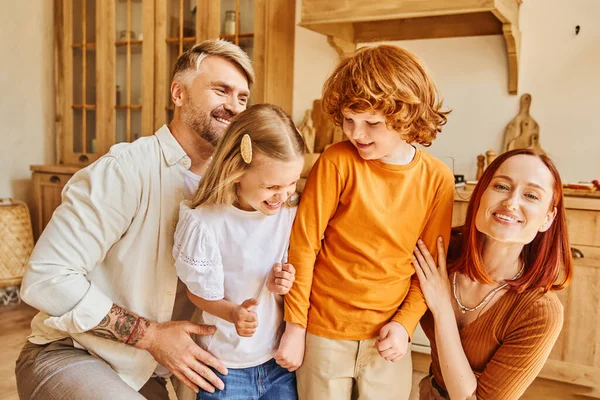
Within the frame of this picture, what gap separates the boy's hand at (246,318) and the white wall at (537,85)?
2.00m

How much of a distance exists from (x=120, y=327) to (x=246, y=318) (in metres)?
0.40

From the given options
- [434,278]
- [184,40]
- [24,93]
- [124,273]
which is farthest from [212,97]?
[24,93]

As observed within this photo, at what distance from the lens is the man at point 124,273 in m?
1.38

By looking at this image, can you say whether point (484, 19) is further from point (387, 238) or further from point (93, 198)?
point (93, 198)

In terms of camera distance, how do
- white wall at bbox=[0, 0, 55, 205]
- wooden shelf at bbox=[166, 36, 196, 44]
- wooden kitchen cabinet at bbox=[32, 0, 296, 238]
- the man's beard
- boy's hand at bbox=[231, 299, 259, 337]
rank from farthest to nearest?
1. white wall at bbox=[0, 0, 55, 205]
2. wooden shelf at bbox=[166, 36, 196, 44]
3. wooden kitchen cabinet at bbox=[32, 0, 296, 238]
4. the man's beard
5. boy's hand at bbox=[231, 299, 259, 337]

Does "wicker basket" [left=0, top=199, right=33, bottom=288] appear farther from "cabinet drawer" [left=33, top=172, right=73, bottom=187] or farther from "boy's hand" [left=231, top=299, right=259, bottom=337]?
"boy's hand" [left=231, top=299, right=259, bottom=337]

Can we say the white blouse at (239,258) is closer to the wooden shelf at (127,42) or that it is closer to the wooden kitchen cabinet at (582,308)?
the wooden kitchen cabinet at (582,308)

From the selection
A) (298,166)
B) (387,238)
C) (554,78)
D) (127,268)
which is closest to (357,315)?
(387,238)

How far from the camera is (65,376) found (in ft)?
4.49

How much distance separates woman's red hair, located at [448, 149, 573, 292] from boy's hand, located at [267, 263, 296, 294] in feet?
1.35

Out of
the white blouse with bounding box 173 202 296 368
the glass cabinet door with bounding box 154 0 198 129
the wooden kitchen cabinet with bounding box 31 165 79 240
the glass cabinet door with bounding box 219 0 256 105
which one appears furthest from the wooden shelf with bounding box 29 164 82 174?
the white blouse with bounding box 173 202 296 368

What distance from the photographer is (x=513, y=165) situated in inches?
49.9

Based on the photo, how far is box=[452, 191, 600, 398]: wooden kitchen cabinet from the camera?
2.46 m

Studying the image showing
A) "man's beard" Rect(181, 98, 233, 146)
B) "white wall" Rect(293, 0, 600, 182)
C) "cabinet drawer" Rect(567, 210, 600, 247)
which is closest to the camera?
"man's beard" Rect(181, 98, 233, 146)
